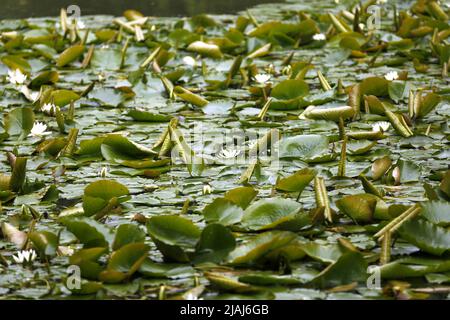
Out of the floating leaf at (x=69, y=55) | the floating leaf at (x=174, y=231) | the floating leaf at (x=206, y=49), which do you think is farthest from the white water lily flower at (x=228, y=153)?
the floating leaf at (x=69, y=55)

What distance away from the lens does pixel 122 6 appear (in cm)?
730

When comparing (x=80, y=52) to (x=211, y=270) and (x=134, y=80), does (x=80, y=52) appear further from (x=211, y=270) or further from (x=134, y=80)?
(x=211, y=270)

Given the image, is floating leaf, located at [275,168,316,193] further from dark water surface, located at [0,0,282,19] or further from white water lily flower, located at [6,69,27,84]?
dark water surface, located at [0,0,282,19]

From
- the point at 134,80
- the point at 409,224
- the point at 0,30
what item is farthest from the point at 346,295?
the point at 0,30

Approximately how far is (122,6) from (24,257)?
4964 mm

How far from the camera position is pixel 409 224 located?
2.55 meters

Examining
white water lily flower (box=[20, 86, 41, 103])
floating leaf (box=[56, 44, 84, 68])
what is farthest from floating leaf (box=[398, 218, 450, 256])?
floating leaf (box=[56, 44, 84, 68])

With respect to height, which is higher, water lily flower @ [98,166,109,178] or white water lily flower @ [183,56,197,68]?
white water lily flower @ [183,56,197,68]

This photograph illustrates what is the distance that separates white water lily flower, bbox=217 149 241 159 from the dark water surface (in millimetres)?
3539

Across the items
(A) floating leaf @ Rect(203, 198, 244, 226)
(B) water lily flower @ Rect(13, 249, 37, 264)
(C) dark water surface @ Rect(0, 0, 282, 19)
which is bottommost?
(B) water lily flower @ Rect(13, 249, 37, 264)

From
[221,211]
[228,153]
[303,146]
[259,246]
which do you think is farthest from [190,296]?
[303,146]

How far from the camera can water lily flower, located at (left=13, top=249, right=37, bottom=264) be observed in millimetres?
2586

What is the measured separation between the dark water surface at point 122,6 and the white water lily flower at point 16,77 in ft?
6.88
